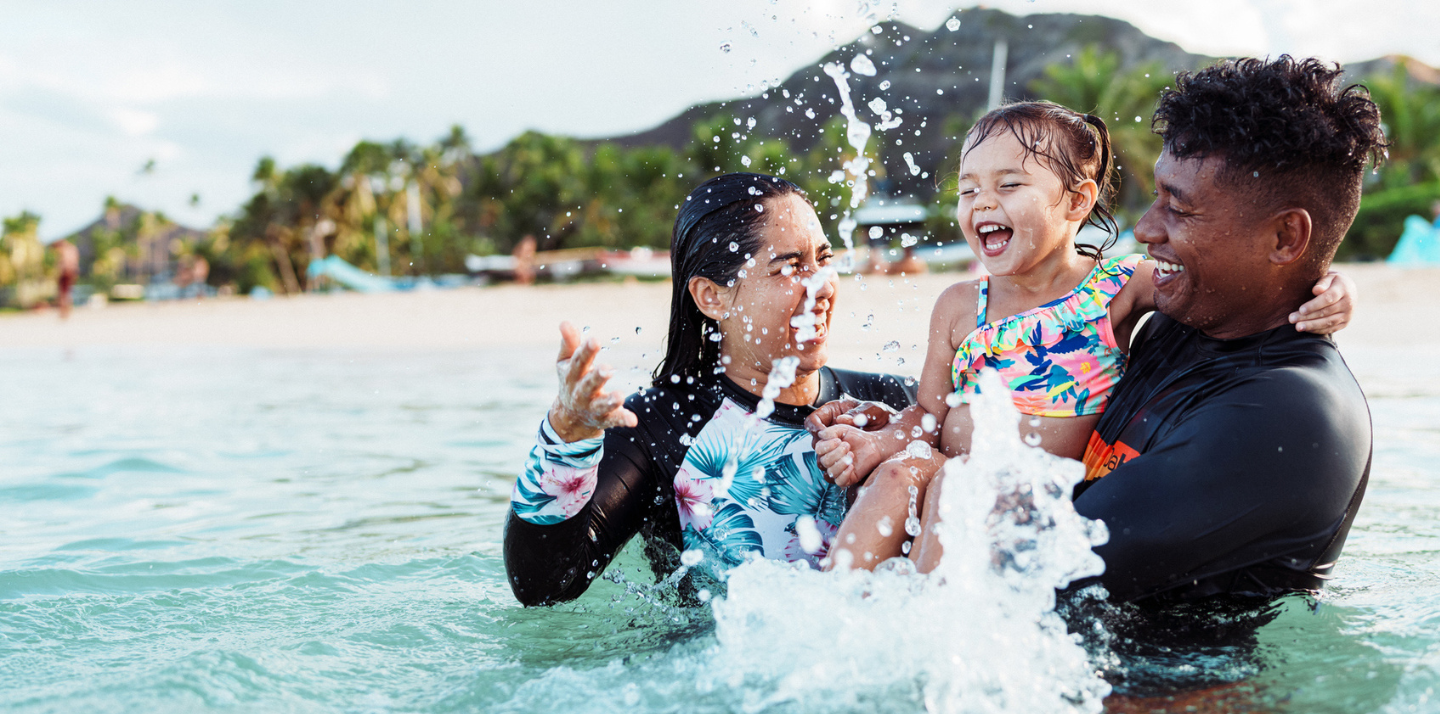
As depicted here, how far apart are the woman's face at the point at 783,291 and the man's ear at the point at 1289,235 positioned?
111cm

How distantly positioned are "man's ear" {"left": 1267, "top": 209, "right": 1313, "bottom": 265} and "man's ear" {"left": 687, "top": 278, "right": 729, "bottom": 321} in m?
1.43

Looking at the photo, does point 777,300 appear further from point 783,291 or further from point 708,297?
point 708,297

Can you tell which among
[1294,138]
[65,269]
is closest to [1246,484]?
[1294,138]

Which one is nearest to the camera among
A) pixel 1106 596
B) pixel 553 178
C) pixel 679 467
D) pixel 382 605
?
pixel 1106 596

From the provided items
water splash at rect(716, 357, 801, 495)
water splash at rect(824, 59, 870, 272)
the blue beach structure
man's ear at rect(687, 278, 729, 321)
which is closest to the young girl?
water splash at rect(716, 357, 801, 495)

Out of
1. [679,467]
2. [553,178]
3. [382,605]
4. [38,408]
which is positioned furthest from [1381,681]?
[553,178]

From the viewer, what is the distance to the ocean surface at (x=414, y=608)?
2.66 m

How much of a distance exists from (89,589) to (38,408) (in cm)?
681

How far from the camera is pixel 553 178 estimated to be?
5378 cm

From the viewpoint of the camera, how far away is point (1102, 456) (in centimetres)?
298

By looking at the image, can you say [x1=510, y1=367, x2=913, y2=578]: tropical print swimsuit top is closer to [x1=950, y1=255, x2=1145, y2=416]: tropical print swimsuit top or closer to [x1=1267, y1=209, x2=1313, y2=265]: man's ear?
[x1=950, y1=255, x2=1145, y2=416]: tropical print swimsuit top

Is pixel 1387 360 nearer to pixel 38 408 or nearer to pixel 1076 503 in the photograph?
pixel 1076 503

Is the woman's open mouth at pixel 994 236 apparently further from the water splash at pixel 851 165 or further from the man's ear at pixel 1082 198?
the water splash at pixel 851 165

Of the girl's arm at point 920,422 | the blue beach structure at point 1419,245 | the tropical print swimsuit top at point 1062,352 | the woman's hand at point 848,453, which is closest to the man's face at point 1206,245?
the tropical print swimsuit top at point 1062,352
